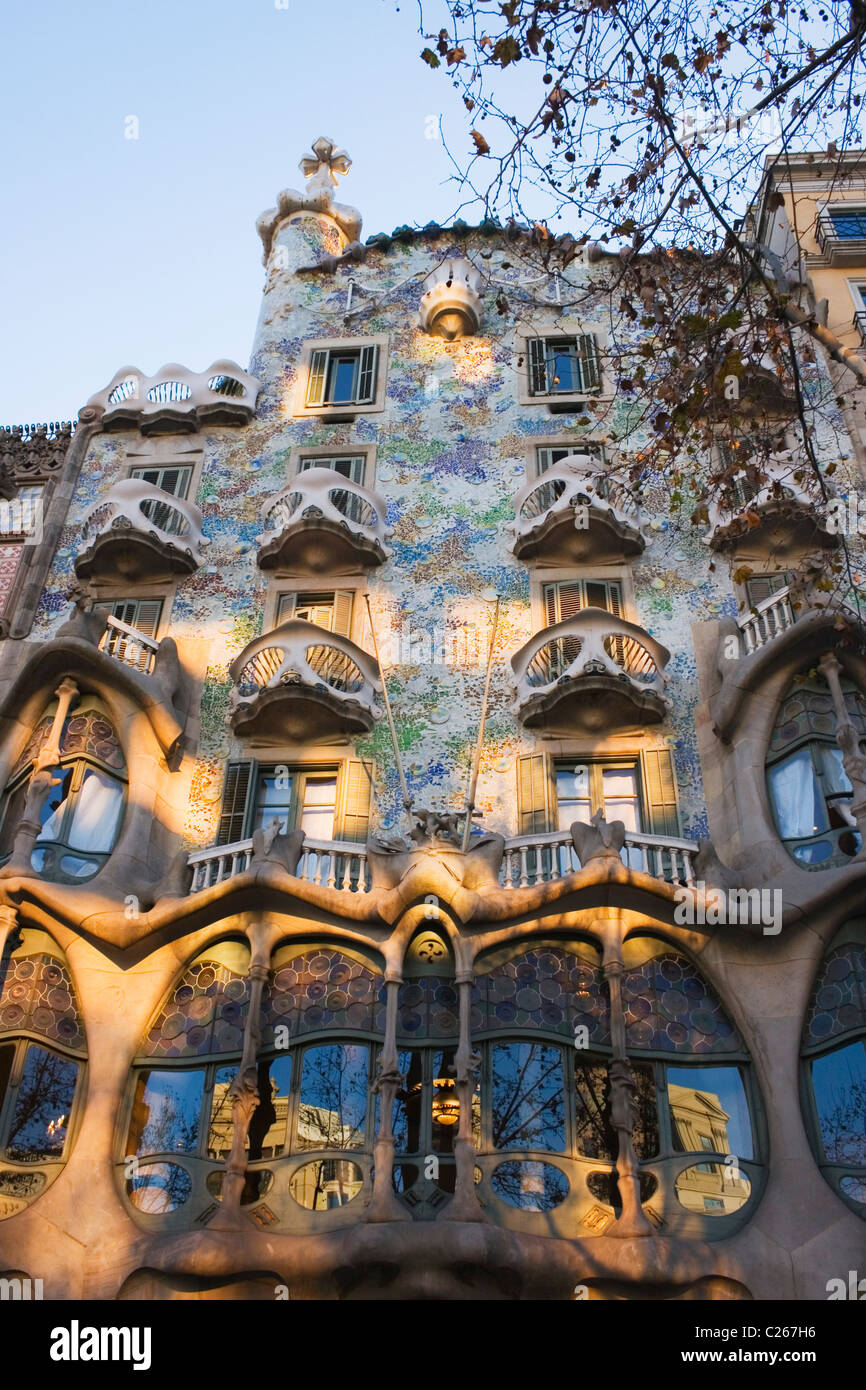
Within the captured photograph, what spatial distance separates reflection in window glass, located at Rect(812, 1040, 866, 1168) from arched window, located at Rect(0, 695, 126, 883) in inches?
348

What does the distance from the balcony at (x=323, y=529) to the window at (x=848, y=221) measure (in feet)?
35.7

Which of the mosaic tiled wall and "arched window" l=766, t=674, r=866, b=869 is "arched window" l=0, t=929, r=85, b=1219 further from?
"arched window" l=766, t=674, r=866, b=869

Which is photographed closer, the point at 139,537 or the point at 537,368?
the point at 139,537

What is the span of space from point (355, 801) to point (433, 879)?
300 cm

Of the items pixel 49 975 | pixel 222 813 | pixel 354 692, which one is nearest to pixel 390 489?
pixel 354 692

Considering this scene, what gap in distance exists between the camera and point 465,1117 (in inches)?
528

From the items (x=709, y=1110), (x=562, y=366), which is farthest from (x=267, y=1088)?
(x=562, y=366)

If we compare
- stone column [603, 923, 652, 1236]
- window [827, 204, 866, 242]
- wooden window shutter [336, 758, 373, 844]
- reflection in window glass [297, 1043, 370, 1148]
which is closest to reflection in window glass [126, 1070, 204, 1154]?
reflection in window glass [297, 1043, 370, 1148]

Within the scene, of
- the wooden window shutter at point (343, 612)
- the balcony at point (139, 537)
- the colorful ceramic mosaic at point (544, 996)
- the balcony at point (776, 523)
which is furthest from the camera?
the balcony at point (139, 537)

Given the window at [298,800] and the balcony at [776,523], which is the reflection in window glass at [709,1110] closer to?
the window at [298,800]

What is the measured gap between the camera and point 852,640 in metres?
16.6

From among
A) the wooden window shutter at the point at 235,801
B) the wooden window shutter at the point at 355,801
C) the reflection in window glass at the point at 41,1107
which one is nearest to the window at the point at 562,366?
the wooden window shutter at the point at 355,801

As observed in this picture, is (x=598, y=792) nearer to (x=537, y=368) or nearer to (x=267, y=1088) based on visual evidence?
(x=267, y=1088)

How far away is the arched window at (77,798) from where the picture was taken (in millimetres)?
16469
